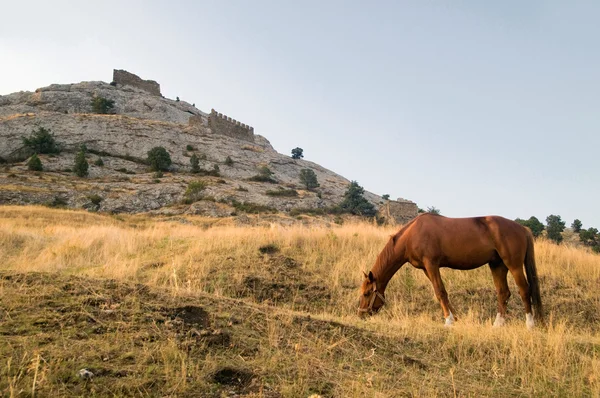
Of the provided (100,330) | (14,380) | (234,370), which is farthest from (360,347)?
(14,380)

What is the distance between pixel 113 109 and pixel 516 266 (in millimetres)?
91265

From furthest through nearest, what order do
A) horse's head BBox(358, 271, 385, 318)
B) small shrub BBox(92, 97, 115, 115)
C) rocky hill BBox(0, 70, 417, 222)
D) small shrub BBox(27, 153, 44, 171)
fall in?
small shrub BBox(92, 97, 115, 115) < small shrub BBox(27, 153, 44, 171) < rocky hill BBox(0, 70, 417, 222) < horse's head BBox(358, 271, 385, 318)

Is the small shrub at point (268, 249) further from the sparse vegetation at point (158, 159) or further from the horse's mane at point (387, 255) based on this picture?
the sparse vegetation at point (158, 159)

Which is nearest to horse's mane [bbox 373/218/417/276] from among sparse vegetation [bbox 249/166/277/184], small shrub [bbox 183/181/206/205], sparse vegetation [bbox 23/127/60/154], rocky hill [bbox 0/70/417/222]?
rocky hill [bbox 0/70/417/222]

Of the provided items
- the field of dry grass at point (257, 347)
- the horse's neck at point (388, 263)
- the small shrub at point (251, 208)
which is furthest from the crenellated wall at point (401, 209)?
the horse's neck at point (388, 263)

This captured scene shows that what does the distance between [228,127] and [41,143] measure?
3662 cm

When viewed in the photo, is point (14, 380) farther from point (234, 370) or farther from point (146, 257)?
point (146, 257)

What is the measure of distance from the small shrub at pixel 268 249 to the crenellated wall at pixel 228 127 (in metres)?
72.3

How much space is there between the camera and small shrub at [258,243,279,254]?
1426 centimetres

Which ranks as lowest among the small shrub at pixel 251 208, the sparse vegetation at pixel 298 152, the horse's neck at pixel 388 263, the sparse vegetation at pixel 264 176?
the horse's neck at pixel 388 263

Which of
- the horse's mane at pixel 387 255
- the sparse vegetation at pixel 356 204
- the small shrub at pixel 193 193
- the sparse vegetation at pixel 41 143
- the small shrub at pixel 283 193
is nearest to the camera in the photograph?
the horse's mane at pixel 387 255

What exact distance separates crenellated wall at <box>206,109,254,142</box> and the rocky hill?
21 centimetres

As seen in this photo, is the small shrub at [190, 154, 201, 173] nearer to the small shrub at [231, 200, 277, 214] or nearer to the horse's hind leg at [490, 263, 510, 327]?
the small shrub at [231, 200, 277, 214]

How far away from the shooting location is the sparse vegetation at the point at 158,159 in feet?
200
